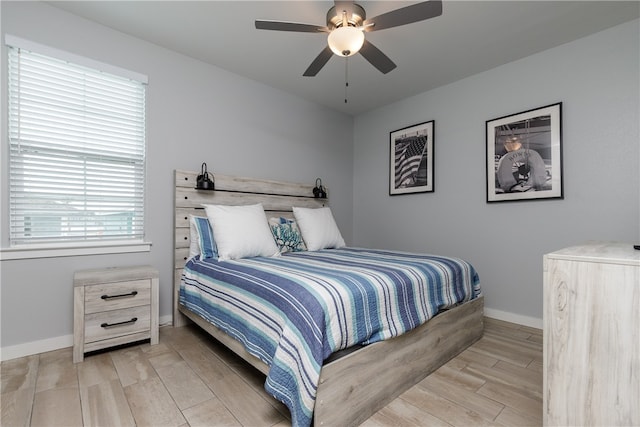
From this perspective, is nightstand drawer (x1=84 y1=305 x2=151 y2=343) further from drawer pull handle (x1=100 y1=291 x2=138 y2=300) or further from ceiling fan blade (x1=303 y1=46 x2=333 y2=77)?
ceiling fan blade (x1=303 y1=46 x2=333 y2=77)

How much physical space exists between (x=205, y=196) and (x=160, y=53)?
136 centimetres

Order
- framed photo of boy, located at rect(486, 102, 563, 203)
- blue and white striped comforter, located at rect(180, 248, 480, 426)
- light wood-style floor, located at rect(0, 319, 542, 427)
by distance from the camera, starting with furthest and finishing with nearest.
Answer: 1. framed photo of boy, located at rect(486, 102, 563, 203)
2. light wood-style floor, located at rect(0, 319, 542, 427)
3. blue and white striped comforter, located at rect(180, 248, 480, 426)

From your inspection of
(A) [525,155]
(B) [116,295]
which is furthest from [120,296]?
(A) [525,155]

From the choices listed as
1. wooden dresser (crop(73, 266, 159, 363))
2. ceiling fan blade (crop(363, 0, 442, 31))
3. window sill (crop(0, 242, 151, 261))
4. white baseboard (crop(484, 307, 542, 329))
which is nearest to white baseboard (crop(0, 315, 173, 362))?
wooden dresser (crop(73, 266, 159, 363))

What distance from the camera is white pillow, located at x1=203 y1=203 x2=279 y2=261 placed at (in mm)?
2498

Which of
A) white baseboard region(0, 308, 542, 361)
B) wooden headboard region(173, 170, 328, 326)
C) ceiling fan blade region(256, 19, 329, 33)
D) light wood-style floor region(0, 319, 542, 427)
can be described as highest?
ceiling fan blade region(256, 19, 329, 33)

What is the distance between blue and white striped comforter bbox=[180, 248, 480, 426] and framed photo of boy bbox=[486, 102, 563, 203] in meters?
1.10

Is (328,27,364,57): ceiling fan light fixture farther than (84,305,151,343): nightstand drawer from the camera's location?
No

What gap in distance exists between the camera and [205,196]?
2.95 meters

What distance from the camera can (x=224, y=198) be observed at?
121 inches

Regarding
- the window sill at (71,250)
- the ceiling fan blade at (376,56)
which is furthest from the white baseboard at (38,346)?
the ceiling fan blade at (376,56)

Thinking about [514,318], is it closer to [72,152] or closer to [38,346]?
[38,346]

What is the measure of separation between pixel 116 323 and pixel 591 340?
8.90 ft

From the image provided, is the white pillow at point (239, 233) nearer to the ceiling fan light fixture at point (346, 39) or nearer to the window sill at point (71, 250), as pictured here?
the window sill at point (71, 250)
